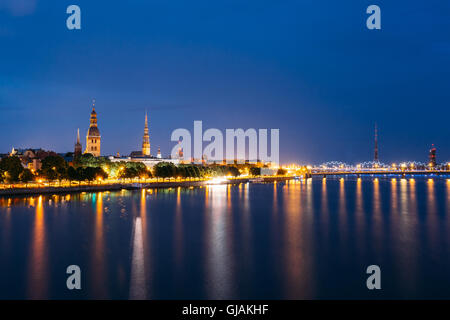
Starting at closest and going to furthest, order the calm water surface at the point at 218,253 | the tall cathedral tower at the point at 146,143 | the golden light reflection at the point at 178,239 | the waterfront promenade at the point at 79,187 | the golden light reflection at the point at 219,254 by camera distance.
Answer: the calm water surface at the point at 218,253 → the golden light reflection at the point at 219,254 → the golden light reflection at the point at 178,239 → the waterfront promenade at the point at 79,187 → the tall cathedral tower at the point at 146,143

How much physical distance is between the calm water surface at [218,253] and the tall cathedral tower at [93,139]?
61.7 m

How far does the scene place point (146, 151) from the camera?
119 meters

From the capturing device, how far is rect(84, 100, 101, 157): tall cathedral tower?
9012cm

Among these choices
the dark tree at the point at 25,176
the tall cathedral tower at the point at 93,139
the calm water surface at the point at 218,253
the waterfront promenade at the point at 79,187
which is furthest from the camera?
the tall cathedral tower at the point at 93,139

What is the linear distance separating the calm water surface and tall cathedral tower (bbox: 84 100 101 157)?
61.7m

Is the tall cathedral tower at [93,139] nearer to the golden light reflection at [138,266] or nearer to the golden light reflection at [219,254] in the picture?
the golden light reflection at [219,254]

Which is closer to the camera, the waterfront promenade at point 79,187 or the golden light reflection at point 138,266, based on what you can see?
the golden light reflection at point 138,266

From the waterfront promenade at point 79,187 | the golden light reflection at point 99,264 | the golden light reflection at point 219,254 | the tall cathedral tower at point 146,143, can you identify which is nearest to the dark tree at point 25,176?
the waterfront promenade at point 79,187

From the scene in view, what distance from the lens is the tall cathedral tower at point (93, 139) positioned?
90.1m

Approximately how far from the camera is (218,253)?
658 inches

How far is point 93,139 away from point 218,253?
80.3 m

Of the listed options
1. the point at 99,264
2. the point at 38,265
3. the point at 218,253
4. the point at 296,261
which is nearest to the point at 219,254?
the point at 218,253

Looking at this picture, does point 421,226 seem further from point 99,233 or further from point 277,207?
point 99,233

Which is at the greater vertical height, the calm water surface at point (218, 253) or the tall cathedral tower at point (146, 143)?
the tall cathedral tower at point (146, 143)
